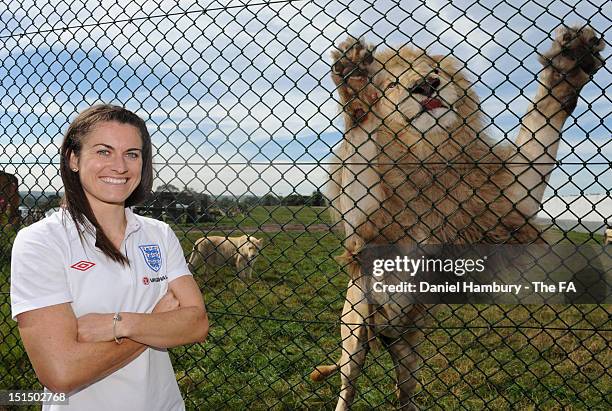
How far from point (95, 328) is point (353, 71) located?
179 cm

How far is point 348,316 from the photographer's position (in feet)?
12.0

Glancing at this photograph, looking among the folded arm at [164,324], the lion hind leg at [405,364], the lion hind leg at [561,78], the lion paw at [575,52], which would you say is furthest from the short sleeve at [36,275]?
the lion hind leg at [405,364]

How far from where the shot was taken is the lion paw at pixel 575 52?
2.51 m

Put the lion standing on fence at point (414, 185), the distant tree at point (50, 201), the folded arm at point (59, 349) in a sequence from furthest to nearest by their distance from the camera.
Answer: the distant tree at point (50, 201), the lion standing on fence at point (414, 185), the folded arm at point (59, 349)

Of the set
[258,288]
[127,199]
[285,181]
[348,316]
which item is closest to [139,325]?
[127,199]

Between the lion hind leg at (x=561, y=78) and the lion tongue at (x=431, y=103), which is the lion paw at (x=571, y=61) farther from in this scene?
the lion tongue at (x=431, y=103)

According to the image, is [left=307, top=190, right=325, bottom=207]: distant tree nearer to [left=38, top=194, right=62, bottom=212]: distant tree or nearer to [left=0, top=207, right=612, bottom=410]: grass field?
[left=0, top=207, right=612, bottom=410]: grass field

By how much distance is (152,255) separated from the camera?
180 cm

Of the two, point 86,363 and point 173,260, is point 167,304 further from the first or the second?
point 86,363

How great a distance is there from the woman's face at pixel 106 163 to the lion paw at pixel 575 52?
191cm

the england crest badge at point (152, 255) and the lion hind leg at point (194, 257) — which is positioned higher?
the lion hind leg at point (194, 257)

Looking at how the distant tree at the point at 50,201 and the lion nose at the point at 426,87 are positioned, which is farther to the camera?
the distant tree at the point at 50,201

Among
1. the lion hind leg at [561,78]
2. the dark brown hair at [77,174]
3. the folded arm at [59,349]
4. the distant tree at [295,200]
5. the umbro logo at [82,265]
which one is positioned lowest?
the folded arm at [59,349]

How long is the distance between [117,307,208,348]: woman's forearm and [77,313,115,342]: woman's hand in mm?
29
